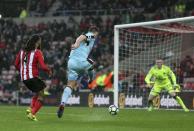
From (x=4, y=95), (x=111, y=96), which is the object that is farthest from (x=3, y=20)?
(x=111, y=96)

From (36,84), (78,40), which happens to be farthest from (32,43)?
(78,40)

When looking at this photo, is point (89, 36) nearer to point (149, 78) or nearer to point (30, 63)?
point (30, 63)

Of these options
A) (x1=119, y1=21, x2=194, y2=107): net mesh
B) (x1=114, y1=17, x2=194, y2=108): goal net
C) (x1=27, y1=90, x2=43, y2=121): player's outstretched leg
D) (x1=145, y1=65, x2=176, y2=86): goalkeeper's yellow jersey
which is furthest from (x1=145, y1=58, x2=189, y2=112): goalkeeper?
(x1=27, y1=90, x2=43, y2=121): player's outstretched leg

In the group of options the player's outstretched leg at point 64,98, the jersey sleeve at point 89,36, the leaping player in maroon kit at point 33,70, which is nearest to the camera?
the player's outstretched leg at point 64,98

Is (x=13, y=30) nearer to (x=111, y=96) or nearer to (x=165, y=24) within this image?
(x=111, y=96)

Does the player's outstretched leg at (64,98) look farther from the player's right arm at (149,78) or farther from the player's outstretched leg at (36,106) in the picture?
the player's right arm at (149,78)

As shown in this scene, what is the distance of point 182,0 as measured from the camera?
1412 inches

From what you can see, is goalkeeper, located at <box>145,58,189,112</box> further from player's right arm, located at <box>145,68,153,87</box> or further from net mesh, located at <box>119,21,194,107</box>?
net mesh, located at <box>119,21,194,107</box>

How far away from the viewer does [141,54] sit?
28797mm

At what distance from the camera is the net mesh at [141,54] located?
26122mm

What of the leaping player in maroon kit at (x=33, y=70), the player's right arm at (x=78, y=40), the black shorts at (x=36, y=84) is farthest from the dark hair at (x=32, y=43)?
the player's right arm at (x=78, y=40)

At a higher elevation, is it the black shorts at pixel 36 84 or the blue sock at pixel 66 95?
the black shorts at pixel 36 84

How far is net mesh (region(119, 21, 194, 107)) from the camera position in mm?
26122

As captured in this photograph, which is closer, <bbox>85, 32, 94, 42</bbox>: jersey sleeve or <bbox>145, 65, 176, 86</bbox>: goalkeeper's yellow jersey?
<bbox>85, 32, 94, 42</bbox>: jersey sleeve
